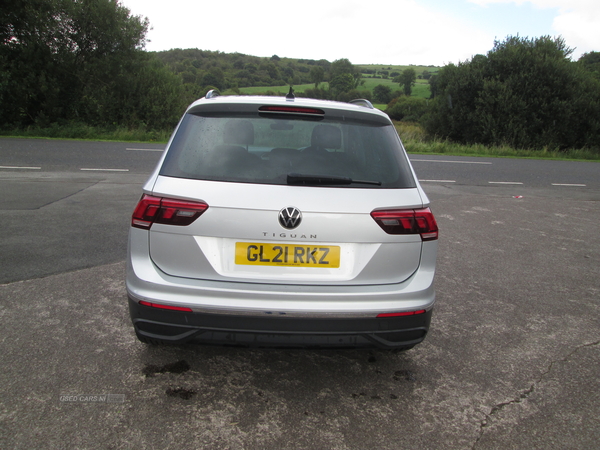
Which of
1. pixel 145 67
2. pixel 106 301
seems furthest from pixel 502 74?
pixel 106 301

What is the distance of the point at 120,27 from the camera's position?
22.8 m

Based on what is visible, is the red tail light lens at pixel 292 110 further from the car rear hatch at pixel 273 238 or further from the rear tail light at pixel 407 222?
the rear tail light at pixel 407 222

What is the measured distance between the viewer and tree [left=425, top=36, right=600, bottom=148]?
28.1 m

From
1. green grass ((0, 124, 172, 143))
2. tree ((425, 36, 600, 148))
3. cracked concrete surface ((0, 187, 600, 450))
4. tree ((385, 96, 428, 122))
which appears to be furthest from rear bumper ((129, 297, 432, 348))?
tree ((385, 96, 428, 122))

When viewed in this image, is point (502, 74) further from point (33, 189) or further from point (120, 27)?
point (33, 189)

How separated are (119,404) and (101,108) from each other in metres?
22.7

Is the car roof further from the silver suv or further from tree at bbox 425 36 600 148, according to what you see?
tree at bbox 425 36 600 148

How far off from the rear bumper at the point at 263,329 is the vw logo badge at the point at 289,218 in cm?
48

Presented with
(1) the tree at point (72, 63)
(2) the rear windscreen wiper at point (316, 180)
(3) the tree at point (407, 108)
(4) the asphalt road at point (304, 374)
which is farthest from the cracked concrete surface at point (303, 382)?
(3) the tree at point (407, 108)

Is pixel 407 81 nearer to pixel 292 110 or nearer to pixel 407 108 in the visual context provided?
pixel 407 108

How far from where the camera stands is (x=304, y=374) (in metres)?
3.03

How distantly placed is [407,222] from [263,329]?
0.98 m

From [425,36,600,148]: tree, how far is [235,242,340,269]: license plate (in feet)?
91.3

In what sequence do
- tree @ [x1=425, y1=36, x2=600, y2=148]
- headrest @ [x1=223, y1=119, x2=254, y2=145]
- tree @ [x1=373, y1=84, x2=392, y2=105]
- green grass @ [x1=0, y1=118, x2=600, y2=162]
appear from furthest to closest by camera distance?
tree @ [x1=373, y1=84, x2=392, y2=105], tree @ [x1=425, y1=36, x2=600, y2=148], green grass @ [x1=0, y1=118, x2=600, y2=162], headrest @ [x1=223, y1=119, x2=254, y2=145]
